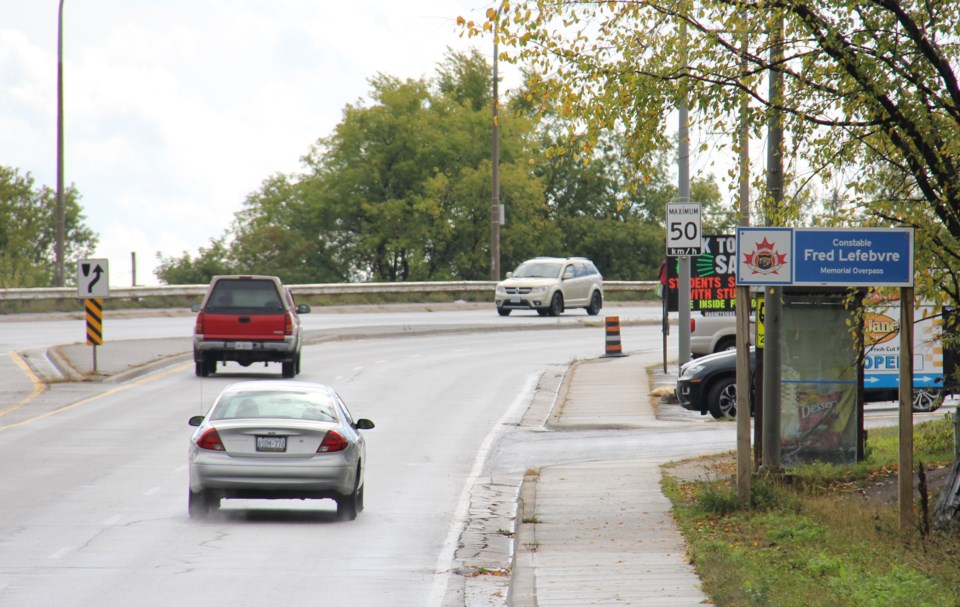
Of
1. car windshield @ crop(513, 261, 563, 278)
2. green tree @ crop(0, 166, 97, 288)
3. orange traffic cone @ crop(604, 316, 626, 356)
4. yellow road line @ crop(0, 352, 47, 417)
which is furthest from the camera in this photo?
green tree @ crop(0, 166, 97, 288)

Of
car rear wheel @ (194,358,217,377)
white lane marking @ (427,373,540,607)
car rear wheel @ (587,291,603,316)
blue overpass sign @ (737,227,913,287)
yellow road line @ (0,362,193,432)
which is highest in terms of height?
blue overpass sign @ (737,227,913,287)

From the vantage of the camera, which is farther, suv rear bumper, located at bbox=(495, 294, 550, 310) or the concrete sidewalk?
suv rear bumper, located at bbox=(495, 294, 550, 310)

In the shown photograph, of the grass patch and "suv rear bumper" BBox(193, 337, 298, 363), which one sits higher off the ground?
"suv rear bumper" BBox(193, 337, 298, 363)

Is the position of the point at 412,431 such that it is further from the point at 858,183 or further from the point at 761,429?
the point at 858,183

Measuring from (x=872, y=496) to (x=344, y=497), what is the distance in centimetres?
552

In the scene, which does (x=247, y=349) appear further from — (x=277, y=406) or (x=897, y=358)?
(x=277, y=406)

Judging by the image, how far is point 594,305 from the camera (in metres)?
49.5

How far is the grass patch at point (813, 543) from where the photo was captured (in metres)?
8.95

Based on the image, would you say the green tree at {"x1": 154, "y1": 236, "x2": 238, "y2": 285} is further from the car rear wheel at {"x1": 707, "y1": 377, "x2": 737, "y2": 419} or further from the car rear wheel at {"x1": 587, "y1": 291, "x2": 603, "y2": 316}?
the car rear wheel at {"x1": 707, "y1": 377, "x2": 737, "y2": 419}

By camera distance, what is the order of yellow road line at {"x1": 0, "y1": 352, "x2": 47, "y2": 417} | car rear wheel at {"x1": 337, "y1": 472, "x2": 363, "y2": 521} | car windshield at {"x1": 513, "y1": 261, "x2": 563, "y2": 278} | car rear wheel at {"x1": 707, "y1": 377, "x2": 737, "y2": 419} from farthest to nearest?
car windshield at {"x1": 513, "y1": 261, "x2": 563, "y2": 278} < yellow road line at {"x1": 0, "y1": 352, "x2": 47, "y2": 417} < car rear wheel at {"x1": 707, "y1": 377, "x2": 737, "y2": 419} < car rear wheel at {"x1": 337, "y1": 472, "x2": 363, "y2": 521}

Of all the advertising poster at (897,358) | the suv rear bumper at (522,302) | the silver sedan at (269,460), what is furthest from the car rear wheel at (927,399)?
the suv rear bumper at (522,302)

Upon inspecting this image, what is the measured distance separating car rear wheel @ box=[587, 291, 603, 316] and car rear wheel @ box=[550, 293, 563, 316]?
1692mm

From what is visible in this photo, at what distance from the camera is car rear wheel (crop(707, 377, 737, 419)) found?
23.4m

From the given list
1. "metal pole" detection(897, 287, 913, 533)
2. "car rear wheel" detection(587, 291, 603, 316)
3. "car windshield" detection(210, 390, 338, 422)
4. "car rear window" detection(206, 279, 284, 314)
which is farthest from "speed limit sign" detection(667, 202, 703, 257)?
"car rear wheel" detection(587, 291, 603, 316)
